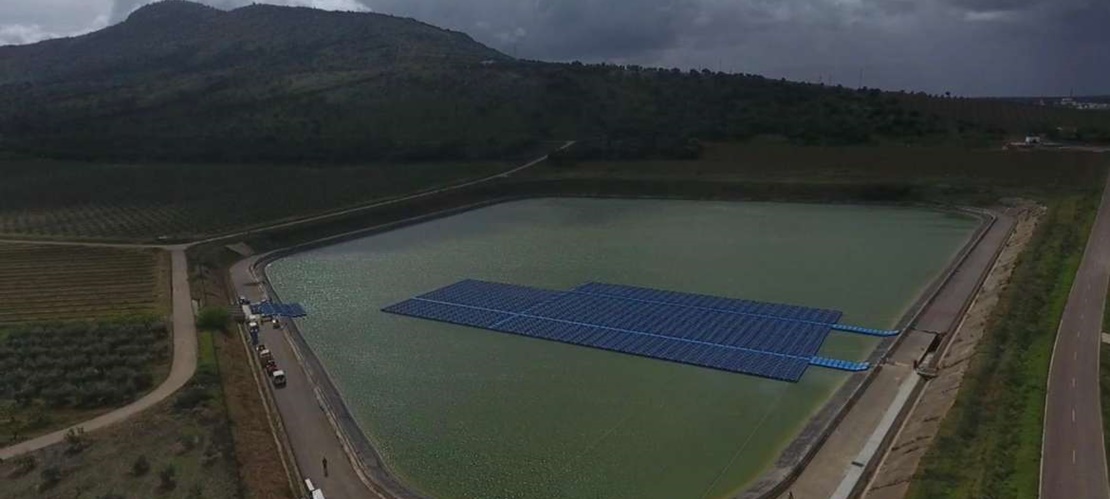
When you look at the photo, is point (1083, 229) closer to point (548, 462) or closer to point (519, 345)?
point (519, 345)

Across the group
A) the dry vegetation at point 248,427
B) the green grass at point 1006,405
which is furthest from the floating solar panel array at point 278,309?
the green grass at point 1006,405

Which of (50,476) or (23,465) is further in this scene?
(23,465)

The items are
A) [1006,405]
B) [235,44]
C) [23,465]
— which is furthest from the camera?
[235,44]

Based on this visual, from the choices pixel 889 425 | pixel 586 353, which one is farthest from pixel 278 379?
pixel 889 425

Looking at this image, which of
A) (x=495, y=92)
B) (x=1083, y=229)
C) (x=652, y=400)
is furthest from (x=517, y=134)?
(x=652, y=400)

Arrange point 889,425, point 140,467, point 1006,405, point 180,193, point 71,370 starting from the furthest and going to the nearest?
point 180,193, point 71,370, point 889,425, point 1006,405, point 140,467

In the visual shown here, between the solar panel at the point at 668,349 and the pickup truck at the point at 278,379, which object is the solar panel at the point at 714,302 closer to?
the solar panel at the point at 668,349

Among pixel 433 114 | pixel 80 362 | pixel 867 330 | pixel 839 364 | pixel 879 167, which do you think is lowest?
pixel 839 364

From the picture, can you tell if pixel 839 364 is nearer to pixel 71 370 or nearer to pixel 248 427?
pixel 248 427
